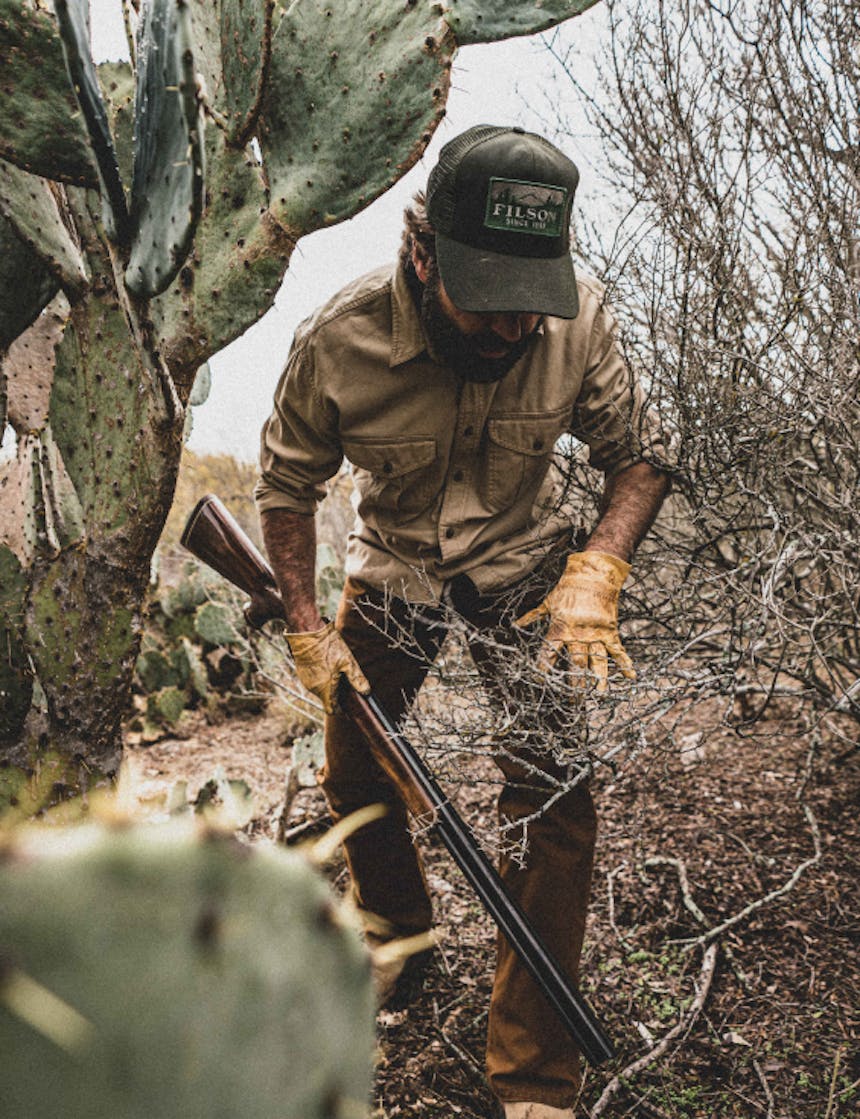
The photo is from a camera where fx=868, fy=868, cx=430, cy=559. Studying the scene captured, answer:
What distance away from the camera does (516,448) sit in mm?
2322

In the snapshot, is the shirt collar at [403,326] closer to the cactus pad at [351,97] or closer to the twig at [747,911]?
the cactus pad at [351,97]

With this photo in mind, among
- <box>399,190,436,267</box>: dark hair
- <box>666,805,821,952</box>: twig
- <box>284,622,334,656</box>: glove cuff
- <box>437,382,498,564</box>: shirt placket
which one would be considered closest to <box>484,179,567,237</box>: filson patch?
<box>399,190,436,267</box>: dark hair

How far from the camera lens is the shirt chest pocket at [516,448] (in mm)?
2295

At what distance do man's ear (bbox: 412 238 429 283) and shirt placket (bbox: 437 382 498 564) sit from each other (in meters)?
0.34

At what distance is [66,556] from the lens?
158cm

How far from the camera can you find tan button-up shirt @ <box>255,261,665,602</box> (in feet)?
7.27

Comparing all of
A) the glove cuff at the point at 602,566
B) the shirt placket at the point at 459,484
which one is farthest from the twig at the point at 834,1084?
the shirt placket at the point at 459,484

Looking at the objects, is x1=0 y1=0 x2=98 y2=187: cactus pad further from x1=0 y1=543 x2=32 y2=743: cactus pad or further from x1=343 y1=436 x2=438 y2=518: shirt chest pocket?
x1=343 y1=436 x2=438 y2=518: shirt chest pocket

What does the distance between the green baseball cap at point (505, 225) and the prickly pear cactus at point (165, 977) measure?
60.3 inches

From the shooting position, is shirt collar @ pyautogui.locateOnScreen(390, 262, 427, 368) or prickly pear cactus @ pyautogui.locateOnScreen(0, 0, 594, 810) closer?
prickly pear cactus @ pyautogui.locateOnScreen(0, 0, 594, 810)

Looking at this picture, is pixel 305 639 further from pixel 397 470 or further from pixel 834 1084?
pixel 834 1084

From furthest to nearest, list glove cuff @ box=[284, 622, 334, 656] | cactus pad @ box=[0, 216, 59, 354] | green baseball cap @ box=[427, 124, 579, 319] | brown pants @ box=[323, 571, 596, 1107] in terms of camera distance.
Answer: glove cuff @ box=[284, 622, 334, 656], brown pants @ box=[323, 571, 596, 1107], green baseball cap @ box=[427, 124, 579, 319], cactus pad @ box=[0, 216, 59, 354]

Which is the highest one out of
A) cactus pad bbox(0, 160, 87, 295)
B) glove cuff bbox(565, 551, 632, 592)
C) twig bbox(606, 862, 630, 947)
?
cactus pad bbox(0, 160, 87, 295)

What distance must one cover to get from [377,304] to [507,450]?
51 cm
